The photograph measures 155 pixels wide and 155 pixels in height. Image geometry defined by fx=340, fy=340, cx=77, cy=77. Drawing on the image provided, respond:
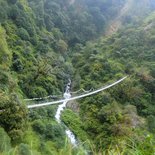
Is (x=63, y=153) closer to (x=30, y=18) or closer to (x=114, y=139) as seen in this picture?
(x=114, y=139)

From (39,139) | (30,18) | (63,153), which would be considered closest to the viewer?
(63,153)

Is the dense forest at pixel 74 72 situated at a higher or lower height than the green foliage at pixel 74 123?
higher

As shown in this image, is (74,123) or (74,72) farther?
(74,72)

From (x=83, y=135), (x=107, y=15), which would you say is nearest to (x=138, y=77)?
(x=83, y=135)

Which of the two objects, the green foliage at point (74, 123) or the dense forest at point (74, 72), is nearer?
the dense forest at point (74, 72)

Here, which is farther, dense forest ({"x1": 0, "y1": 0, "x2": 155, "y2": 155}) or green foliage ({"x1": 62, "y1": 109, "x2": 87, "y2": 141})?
green foliage ({"x1": 62, "y1": 109, "x2": 87, "y2": 141})

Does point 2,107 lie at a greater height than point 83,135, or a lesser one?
greater

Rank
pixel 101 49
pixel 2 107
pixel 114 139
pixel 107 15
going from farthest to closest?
pixel 107 15 < pixel 101 49 < pixel 114 139 < pixel 2 107

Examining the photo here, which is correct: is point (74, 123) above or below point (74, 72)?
below
